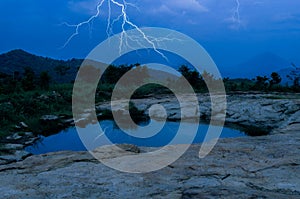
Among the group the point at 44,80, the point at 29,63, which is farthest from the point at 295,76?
the point at 29,63

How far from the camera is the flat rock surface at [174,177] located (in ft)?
A: 13.8

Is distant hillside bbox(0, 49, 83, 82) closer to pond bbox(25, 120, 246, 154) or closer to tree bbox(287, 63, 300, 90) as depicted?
tree bbox(287, 63, 300, 90)

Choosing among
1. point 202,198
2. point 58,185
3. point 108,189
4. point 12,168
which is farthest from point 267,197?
point 12,168

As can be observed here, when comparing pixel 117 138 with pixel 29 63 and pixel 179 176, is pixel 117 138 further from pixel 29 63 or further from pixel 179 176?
pixel 29 63

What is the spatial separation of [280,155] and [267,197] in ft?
9.95

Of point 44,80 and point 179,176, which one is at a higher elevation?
point 44,80

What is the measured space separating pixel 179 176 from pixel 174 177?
0.33ft

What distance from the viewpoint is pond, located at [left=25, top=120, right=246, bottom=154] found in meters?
10.1

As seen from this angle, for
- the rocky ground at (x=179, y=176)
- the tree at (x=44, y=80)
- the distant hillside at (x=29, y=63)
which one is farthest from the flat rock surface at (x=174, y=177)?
the distant hillside at (x=29, y=63)

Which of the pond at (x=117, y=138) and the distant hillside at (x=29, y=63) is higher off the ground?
the distant hillside at (x=29, y=63)

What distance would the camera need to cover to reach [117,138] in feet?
37.1

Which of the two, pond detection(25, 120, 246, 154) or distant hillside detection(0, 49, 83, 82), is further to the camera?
distant hillside detection(0, 49, 83, 82)

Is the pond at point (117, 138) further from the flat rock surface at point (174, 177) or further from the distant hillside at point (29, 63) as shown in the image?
the distant hillside at point (29, 63)

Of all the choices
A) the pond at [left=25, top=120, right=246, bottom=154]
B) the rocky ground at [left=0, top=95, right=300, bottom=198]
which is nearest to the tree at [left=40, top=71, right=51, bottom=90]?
the pond at [left=25, top=120, right=246, bottom=154]
